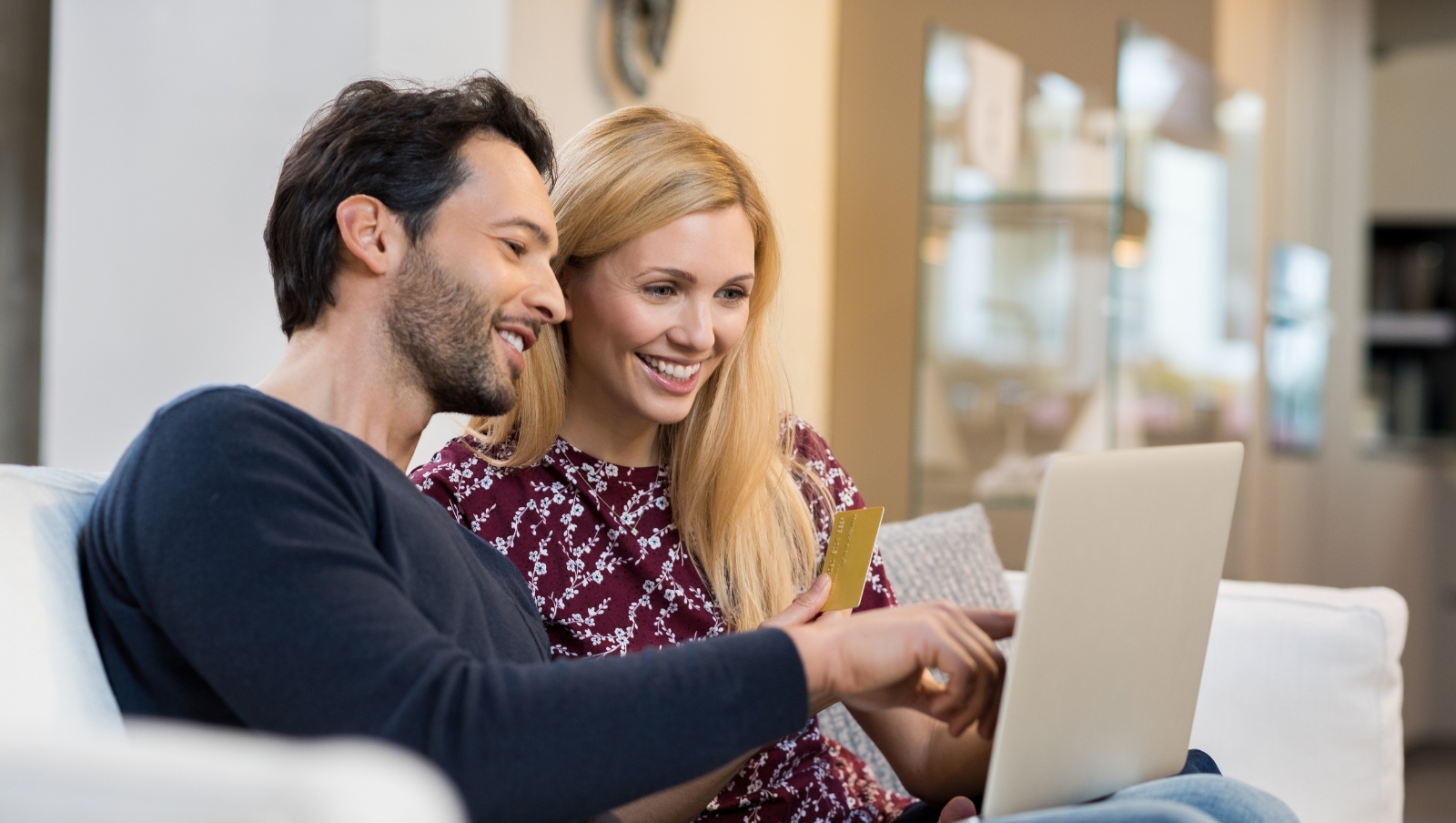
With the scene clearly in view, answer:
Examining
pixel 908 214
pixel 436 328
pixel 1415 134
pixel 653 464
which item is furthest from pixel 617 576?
pixel 1415 134

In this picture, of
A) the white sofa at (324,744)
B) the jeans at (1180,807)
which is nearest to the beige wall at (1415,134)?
the white sofa at (324,744)

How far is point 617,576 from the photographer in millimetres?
1438

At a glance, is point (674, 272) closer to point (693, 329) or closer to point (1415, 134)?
point (693, 329)

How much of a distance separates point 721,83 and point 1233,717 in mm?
1550

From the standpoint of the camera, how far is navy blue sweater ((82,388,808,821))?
83cm

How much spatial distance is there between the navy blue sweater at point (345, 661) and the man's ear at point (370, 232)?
0.72 feet

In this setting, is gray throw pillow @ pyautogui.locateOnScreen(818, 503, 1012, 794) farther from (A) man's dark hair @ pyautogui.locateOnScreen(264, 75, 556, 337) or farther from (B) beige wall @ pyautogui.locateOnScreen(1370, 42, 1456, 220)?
(B) beige wall @ pyautogui.locateOnScreen(1370, 42, 1456, 220)

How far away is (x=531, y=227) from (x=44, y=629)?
499 millimetres

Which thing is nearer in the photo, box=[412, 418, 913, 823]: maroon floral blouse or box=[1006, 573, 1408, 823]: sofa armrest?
box=[412, 418, 913, 823]: maroon floral blouse

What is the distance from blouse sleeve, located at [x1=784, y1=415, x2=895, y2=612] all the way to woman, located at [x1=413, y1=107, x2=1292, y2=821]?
0.7 inches

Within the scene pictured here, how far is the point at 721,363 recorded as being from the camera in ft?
5.24

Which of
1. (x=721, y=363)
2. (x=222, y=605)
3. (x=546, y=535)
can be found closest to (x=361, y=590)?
(x=222, y=605)

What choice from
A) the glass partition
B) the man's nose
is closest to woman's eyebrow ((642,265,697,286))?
the man's nose

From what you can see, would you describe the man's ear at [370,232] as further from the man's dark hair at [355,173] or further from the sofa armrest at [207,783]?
the sofa armrest at [207,783]
